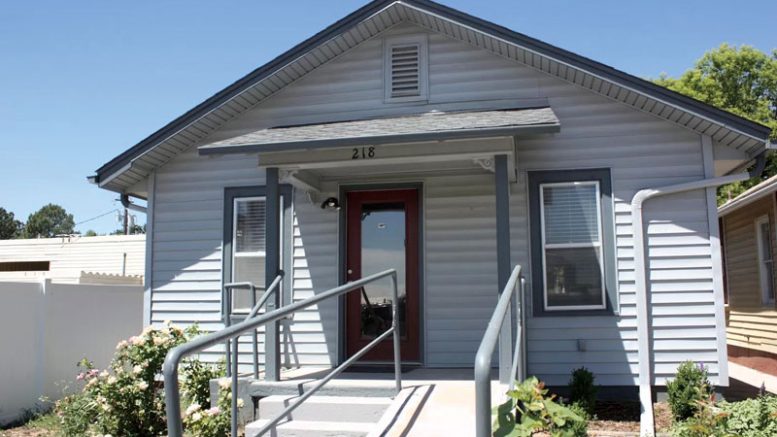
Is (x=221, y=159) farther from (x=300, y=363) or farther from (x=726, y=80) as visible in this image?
(x=726, y=80)

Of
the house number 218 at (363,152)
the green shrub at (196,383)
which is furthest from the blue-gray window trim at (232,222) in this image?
the house number 218 at (363,152)

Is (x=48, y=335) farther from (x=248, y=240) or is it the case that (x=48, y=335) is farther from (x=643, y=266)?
(x=643, y=266)

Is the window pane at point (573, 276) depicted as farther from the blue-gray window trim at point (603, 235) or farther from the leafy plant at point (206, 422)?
the leafy plant at point (206, 422)

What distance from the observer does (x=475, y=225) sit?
8250 millimetres

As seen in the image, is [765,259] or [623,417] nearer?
[623,417]

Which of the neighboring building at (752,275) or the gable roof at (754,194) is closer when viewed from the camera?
the gable roof at (754,194)

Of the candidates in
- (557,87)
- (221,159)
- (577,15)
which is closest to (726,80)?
(577,15)

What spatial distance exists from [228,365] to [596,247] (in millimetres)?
4410

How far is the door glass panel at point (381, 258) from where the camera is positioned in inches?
329

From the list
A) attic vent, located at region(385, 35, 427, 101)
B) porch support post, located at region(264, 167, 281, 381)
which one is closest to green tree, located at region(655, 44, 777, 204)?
attic vent, located at region(385, 35, 427, 101)

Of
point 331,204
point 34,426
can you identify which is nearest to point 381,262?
point 331,204

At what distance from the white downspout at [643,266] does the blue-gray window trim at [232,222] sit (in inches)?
167

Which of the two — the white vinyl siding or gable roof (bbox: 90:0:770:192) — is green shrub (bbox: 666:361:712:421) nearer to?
the white vinyl siding

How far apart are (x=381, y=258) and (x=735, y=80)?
24.3 metres
